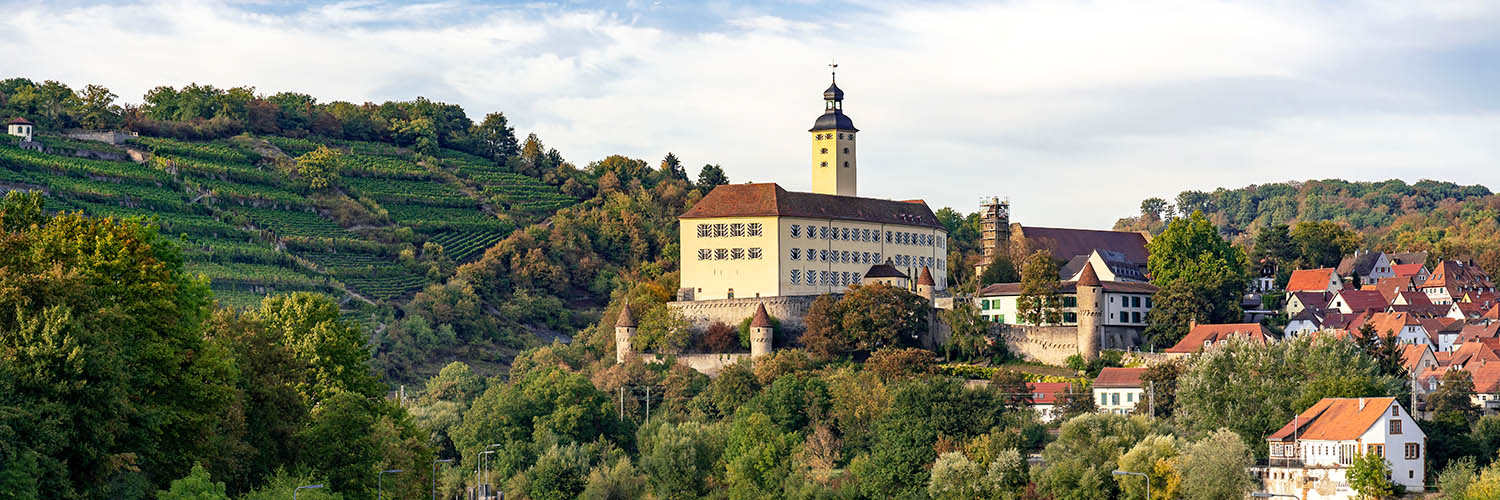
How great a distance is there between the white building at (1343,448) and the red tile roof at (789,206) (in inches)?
1199

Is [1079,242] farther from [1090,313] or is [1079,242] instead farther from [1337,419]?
[1337,419]

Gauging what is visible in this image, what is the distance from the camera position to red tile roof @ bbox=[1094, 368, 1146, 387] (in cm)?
8550

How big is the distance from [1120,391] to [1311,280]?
99.3 ft

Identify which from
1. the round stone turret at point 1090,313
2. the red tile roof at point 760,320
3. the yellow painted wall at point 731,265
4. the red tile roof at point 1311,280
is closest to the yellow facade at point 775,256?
the yellow painted wall at point 731,265

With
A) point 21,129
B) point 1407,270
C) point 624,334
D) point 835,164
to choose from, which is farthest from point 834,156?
point 21,129

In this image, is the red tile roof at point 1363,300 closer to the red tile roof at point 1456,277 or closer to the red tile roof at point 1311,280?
the red tile roof at point 1311,280

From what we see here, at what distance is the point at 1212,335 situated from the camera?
90562mm

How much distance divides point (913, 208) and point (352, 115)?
6498 centimetres

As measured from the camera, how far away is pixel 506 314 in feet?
407

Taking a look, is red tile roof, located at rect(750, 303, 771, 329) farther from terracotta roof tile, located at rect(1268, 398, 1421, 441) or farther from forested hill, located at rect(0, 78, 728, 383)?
terracotta roof tile, located at rect(1268, 398, 1421, 441)

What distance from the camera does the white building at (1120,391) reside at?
84625 millimetres

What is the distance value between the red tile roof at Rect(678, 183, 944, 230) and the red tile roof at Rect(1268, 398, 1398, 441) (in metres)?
29.4

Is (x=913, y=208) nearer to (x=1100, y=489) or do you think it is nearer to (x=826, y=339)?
(x=826, y=339)

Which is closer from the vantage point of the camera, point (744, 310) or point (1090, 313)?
point (1090, 313)
